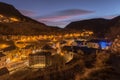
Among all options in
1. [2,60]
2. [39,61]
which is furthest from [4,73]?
[39,61]

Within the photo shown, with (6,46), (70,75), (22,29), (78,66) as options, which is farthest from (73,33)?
(70,75)

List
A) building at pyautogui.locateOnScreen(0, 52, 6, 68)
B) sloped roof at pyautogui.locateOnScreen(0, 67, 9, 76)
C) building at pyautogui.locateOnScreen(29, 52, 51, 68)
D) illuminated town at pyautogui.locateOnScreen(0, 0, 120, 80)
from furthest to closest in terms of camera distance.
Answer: building at pyautogui.locateOnScreen(29, 52, 51, 68) < building at pyautogui.locateOnScreen(0, 52, 6, 68) < sloped roof at pyautogui.locateOnScreen(0, 67, 9, 76) < illuminated town at pyautogui.locateOnScreen(0, 0, 120, 80)

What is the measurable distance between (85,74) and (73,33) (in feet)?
76.8

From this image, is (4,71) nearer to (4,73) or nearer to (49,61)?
(4,73)

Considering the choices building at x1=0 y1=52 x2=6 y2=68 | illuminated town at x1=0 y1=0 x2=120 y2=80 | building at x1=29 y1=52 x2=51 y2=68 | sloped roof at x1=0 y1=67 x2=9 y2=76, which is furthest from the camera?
building at x1=29 y1=52 x2=51 y2=68

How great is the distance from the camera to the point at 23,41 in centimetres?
2266

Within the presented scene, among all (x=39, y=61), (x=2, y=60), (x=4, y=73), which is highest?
(x=2, y=60)

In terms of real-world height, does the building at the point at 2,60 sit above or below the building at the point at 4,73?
above

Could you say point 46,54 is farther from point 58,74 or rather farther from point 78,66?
point 58,74

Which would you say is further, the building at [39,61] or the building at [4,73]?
the building at [39,61]

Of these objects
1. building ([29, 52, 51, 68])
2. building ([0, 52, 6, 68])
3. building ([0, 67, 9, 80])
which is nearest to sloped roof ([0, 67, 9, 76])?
building ([0, 67, 9, 80])

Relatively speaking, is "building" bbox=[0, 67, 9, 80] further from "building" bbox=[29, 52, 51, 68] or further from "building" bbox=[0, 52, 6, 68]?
"building" bbox=[29, 52, 51, 68]

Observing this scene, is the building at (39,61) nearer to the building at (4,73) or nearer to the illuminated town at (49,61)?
the illuminated town at (49,61)

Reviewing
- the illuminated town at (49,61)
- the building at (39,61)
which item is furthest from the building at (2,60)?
the building at (39,61)
